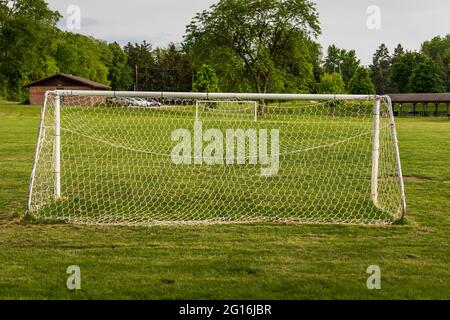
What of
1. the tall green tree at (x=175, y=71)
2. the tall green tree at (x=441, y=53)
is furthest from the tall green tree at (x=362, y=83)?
the tall green tree at (x=175, y=71)

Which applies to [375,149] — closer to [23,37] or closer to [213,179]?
[213,179]

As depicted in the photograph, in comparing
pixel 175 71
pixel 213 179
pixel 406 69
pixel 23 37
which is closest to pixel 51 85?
pixel 23 37

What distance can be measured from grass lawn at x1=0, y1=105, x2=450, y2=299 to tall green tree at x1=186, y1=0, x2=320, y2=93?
41569 millimetres

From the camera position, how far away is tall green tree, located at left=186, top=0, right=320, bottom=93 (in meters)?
48.5

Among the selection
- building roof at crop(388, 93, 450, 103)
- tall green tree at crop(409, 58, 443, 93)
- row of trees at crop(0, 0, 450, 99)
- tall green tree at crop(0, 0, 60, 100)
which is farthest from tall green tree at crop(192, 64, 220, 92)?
tall green tree at crop(409, 58, 443, 93)

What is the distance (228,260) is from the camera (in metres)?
6.01

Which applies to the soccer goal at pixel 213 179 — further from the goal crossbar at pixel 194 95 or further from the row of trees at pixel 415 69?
the row of trees at pixel 415 69

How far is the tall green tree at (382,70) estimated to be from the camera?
9406 centimetres

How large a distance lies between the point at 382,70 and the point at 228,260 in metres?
99.7
